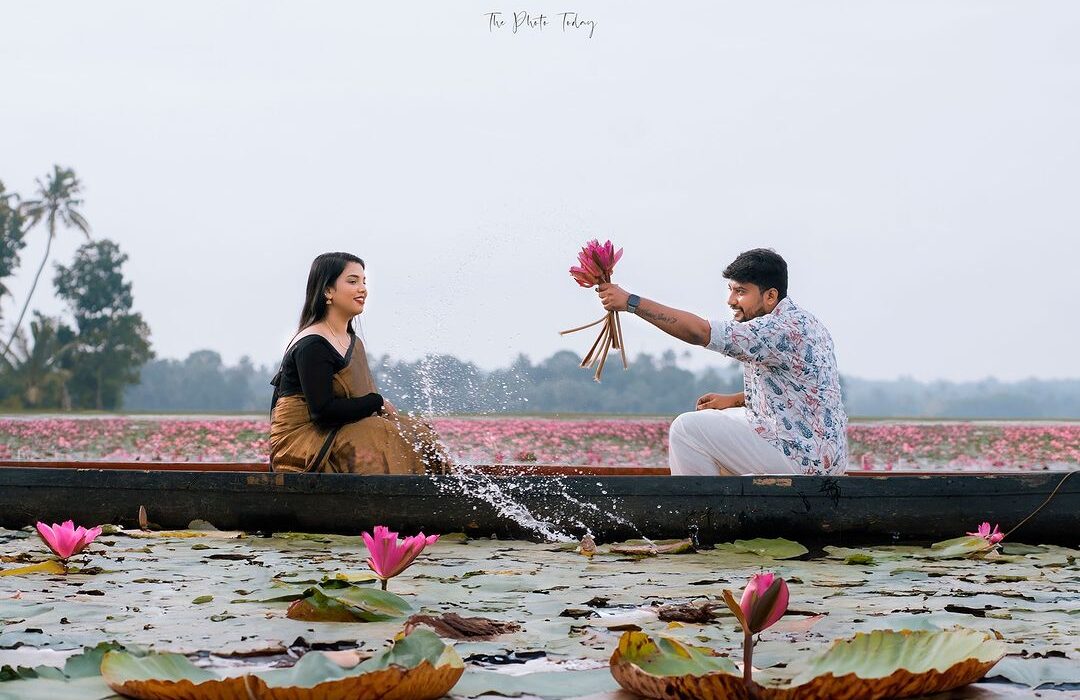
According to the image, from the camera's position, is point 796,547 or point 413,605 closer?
point 413,605

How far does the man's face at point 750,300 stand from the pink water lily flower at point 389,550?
2413 millimetres

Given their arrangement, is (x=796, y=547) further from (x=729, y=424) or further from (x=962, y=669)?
(x=962, y=669)

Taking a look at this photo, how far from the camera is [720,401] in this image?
18.9 feet

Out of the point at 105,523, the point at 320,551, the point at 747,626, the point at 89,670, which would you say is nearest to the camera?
the point at 747,626

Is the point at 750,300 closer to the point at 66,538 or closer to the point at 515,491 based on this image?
the point at 515,491

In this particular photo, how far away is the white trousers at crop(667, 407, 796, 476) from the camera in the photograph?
5.32 m

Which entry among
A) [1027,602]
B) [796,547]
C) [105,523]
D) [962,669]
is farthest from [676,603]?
[105,523]

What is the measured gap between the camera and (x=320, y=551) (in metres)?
4.98

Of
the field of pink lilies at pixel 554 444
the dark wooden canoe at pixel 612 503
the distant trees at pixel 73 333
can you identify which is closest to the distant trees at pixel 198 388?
the distant trees at pixel 73 333

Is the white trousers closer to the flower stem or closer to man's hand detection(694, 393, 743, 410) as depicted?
man's hand detection(694, 393, 743, 410)

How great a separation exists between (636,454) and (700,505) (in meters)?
9.96

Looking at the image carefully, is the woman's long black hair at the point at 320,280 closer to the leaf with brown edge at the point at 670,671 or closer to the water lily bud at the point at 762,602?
the leaf with brown edge at the point at 670,671

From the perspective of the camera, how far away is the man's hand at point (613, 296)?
4996mm

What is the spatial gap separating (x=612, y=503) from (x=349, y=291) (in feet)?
4.94
